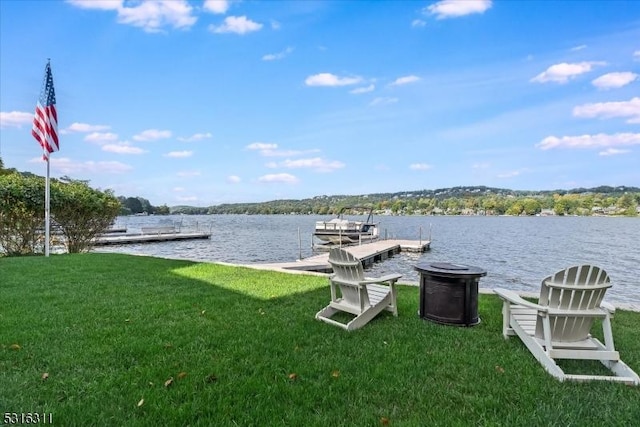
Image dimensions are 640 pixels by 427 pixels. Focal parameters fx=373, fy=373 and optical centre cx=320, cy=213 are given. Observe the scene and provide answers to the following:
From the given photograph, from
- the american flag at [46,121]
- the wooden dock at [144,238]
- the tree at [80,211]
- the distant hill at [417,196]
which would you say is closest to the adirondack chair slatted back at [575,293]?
the american flag at [46,121]

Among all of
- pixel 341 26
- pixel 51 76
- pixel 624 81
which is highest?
pixel 341 26

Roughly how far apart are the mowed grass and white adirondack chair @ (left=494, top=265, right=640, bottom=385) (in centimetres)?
22

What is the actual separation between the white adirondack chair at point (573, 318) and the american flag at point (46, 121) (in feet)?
40.5

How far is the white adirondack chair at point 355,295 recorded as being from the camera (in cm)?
438

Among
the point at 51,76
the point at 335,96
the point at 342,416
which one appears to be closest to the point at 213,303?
the point at 342,416

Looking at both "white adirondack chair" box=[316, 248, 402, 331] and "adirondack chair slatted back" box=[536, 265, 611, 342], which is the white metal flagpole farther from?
"adirondack chair slatted back" box=[536, 265, 611, 342]

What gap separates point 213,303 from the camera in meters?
5.40

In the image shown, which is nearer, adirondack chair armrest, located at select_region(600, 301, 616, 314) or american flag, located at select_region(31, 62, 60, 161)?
adirondack chair armrest, located at select_region(600, 301, 616, 314)

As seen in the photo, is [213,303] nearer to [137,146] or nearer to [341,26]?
[341,26]

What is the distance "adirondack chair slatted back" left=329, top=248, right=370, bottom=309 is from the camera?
4.43 meters

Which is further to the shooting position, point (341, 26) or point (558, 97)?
point (558, 97)

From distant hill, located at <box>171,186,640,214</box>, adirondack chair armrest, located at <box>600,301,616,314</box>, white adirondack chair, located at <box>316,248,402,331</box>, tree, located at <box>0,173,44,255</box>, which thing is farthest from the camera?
distant hill, located at <box>171,186,640,214</box>

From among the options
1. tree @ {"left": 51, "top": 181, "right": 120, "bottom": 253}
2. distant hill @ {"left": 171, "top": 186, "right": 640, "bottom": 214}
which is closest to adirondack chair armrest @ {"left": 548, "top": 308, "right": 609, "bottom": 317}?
tree @ {"left": 51, "top": 181, "right": 120, "bottom": 253}

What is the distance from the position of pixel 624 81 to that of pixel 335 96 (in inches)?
553
